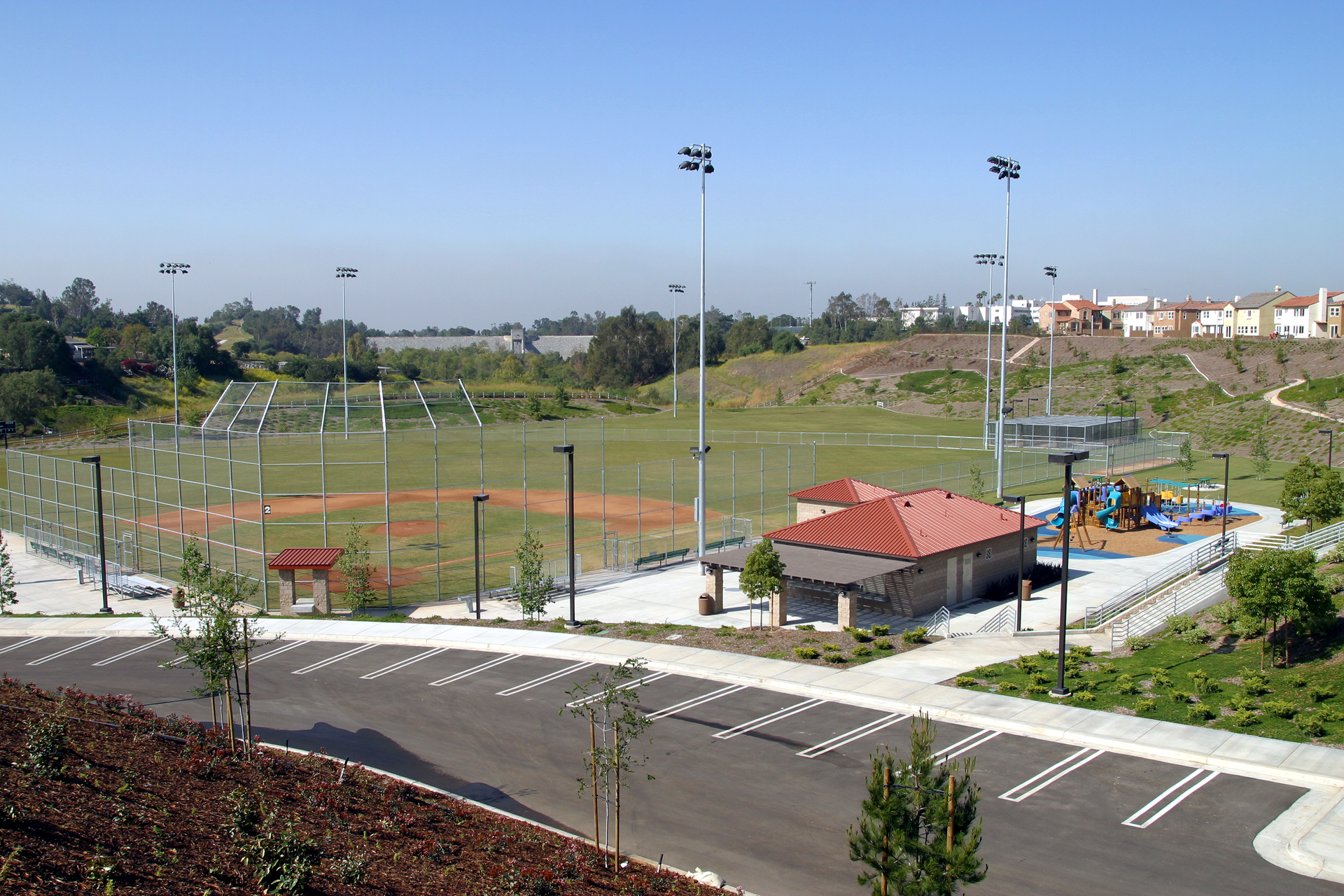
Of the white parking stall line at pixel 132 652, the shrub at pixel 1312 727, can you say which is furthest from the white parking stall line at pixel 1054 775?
the white parking stall line at pixel 132 652

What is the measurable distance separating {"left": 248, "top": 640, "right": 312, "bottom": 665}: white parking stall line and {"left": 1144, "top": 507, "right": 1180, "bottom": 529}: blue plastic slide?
3609cm

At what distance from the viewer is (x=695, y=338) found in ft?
520

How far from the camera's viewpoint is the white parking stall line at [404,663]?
23000mm

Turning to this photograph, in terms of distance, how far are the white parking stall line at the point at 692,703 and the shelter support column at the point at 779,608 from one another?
6.63 meters

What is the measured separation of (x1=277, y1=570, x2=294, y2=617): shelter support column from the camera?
29781 mm

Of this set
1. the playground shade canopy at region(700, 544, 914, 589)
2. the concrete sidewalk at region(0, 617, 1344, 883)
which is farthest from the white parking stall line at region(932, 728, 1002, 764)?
the playground shade canopy at region(700, 544, 914, 589)

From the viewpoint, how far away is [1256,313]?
503ft

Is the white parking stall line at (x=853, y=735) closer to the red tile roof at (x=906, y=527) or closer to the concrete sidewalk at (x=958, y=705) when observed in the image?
the concrete sidewalk at (x=958, y=705)

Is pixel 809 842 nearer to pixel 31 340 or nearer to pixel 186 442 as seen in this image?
pixel 186 442

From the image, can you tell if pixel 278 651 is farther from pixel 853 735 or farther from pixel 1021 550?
pixel 1021 550

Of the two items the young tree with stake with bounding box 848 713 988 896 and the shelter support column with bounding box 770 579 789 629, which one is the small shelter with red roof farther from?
the young tree with stake with bounding box 848 713 988 896

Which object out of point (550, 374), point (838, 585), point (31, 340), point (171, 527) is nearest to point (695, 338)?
point (550, 374)

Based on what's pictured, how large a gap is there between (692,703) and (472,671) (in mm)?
5773

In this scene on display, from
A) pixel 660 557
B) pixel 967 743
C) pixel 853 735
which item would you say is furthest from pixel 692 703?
pixel 660 557
